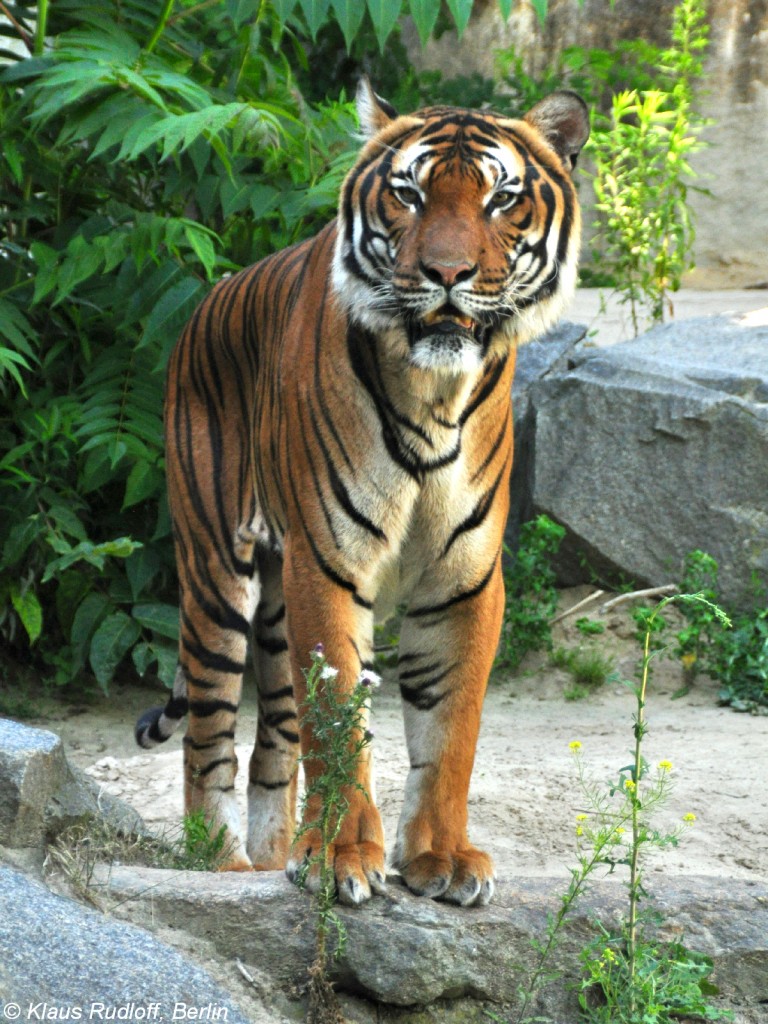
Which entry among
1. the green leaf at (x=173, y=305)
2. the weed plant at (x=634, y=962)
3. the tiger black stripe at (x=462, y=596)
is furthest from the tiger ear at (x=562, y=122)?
the green leaf at (x=173, y=305)

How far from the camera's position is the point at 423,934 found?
2850mm

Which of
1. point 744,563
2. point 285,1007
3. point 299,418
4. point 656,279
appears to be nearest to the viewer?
point 285,1007

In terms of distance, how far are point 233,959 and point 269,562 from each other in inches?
55.6

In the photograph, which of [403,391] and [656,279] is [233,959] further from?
[656,279]

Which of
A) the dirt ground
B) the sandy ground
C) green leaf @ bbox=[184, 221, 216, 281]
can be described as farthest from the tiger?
the sandy ground

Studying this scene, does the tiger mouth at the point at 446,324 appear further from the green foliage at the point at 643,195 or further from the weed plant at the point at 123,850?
the green foliage at the point at 643,195

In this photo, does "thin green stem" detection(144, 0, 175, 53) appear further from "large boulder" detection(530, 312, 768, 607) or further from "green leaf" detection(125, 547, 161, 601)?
"large boulder" detection(530, 312, 768, 607)

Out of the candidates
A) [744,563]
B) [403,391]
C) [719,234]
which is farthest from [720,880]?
[719,234]

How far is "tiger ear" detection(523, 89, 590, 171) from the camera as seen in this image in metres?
3.13

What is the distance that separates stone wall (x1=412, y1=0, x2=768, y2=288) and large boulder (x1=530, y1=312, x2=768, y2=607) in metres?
4.74

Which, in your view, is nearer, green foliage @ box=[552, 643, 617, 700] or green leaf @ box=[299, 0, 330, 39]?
green leaf @ box=[299, 0, 330, 39]

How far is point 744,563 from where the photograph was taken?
638cm

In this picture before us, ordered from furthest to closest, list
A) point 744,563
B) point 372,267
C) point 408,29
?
1. point 408,29
2. point 744,563
3. point 372,267

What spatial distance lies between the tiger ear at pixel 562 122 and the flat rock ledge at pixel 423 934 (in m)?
1.65
